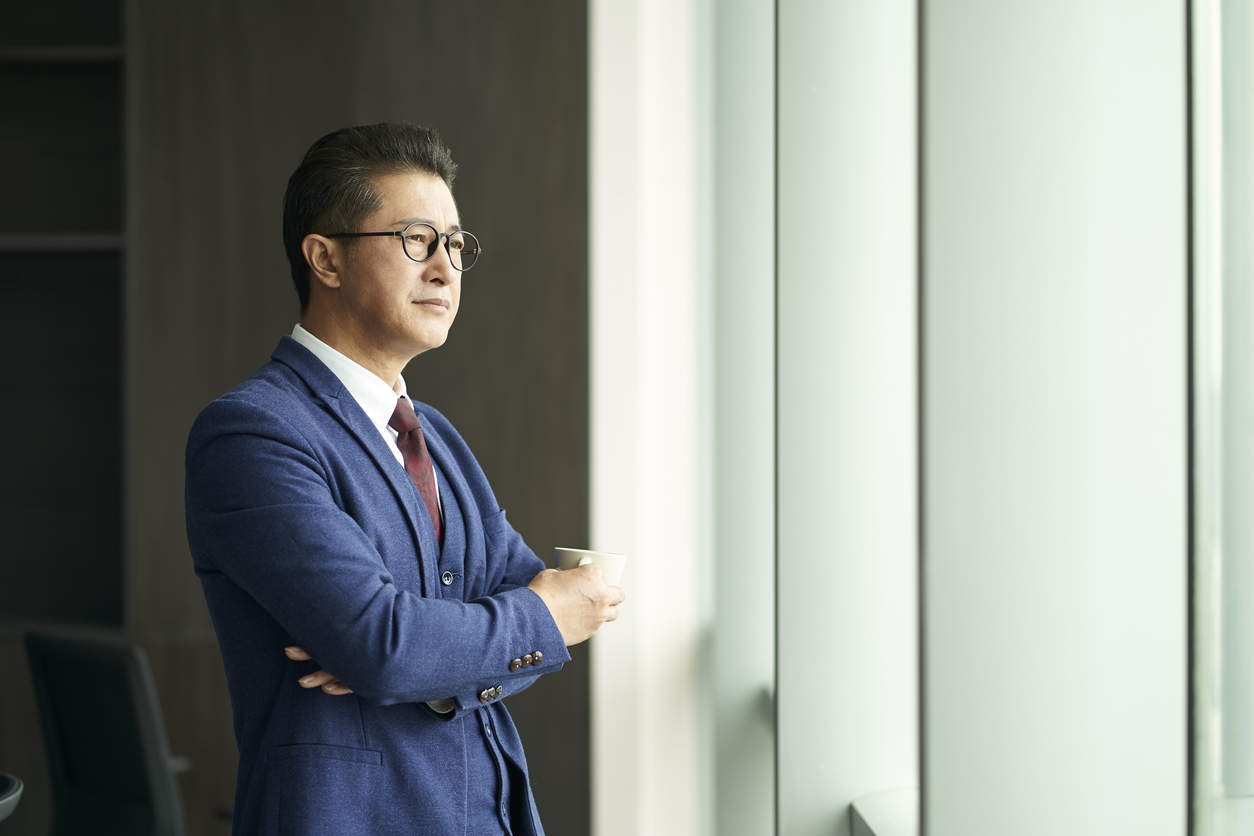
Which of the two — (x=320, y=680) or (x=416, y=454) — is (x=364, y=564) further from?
(x=416, y=454)

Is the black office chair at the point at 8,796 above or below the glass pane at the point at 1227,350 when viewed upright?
below

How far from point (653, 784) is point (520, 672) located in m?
1.78

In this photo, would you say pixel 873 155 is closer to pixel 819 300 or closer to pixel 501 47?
pixel 819 300

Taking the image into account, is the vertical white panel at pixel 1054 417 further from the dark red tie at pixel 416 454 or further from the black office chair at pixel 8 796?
the black office chair at pixel 8 796

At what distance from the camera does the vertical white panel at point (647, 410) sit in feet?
8.66

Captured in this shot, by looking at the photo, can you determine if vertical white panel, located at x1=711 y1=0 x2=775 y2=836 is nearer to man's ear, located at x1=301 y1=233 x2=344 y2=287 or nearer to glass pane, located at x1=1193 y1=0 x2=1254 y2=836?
man's ear, located at x1=301 y1=233 x2=344 y2=287

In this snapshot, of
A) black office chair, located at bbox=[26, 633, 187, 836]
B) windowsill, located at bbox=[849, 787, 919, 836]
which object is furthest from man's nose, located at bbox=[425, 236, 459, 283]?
black office chair, located at bbox=[26, 633, 187, 836]

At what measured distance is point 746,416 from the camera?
2.16m

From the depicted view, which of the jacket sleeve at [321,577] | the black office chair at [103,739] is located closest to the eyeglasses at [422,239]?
the jacket sleeve at [321,577]

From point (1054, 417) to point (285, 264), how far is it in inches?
96.8

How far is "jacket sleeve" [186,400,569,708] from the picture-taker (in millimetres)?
979

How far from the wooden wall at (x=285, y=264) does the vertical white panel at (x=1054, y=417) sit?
6.40 feet

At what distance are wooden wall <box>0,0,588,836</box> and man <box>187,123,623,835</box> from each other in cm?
146

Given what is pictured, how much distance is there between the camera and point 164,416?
272 centimetres
